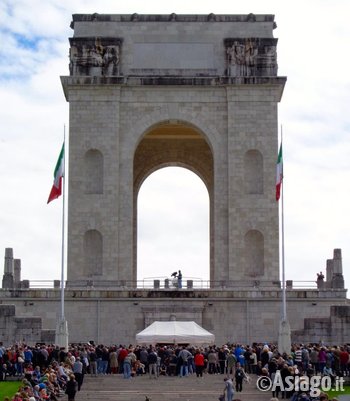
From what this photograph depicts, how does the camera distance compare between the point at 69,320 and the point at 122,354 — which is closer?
the point at 122,354

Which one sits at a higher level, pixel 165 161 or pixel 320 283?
pixel 165 161

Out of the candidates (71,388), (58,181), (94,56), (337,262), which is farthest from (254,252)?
(71,388)

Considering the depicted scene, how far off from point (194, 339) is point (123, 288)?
1121 centimetres

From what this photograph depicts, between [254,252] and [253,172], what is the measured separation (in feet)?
13.3

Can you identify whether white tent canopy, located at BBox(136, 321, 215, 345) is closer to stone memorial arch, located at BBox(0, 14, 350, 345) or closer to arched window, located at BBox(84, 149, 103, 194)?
stone memorial arch, located at BBox(0, 14, 350, 345)

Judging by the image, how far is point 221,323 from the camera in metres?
49.2

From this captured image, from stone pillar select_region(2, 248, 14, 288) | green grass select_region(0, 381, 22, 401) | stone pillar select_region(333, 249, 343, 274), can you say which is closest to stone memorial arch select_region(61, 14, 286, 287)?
stone pillar select_region(333, 249, 343, 274)

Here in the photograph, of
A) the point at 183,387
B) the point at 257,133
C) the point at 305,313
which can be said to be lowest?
the point at 183,387

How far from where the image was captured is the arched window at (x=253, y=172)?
55094mm

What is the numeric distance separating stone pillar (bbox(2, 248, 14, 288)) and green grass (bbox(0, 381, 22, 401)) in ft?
40.1

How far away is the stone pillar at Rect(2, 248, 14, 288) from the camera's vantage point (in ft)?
165

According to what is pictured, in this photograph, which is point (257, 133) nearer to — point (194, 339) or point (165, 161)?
point (165, 161)

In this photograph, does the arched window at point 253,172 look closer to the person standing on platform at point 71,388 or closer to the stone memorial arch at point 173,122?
the stone memorial arch at point 173,122

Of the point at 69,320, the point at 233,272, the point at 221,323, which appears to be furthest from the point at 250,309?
the point at 69,320
